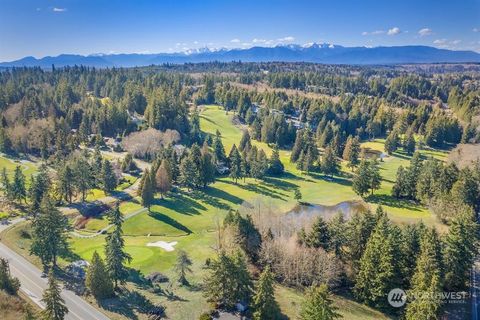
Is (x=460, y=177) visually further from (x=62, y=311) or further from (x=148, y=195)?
(x=62, y=311)

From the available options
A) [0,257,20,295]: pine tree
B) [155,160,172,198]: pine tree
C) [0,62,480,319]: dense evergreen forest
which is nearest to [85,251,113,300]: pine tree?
[0,62,480,319]: dense evergreen forest

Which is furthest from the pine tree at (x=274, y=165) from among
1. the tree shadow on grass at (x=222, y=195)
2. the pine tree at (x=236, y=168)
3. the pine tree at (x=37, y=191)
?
the pine tree at (x=37, y=191)

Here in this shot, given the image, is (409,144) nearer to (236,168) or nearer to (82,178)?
(236,168)

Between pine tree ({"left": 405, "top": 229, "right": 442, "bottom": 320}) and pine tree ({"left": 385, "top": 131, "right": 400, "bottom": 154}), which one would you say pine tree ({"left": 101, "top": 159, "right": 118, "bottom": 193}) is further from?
pine tree ({"left": 385, "top": 131, "right": 400, "bottom": 154})

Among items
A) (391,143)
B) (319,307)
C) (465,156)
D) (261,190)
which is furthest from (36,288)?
(391,143)

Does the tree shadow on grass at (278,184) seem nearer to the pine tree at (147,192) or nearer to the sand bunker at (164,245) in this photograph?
the pine tree at (147,192)
